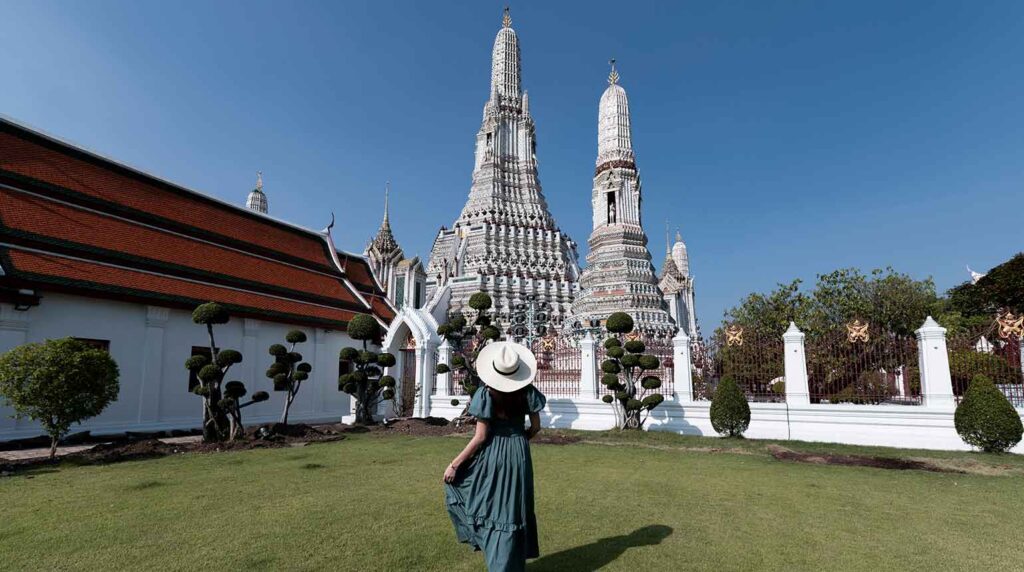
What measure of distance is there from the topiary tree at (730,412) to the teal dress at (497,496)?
29.4 feet

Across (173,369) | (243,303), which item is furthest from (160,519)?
(243,303)

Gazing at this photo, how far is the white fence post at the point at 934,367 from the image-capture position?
33.6 ft

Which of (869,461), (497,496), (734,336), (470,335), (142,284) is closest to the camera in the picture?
(497,496)

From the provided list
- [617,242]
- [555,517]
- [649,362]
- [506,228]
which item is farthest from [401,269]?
[555,517]

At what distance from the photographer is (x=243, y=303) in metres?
15.0

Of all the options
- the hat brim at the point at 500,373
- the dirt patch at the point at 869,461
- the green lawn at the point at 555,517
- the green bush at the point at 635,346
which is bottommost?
the dirt patch at the point at 869,461


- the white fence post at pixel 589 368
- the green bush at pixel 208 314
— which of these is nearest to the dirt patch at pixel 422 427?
the white fence post at pixel 589 368

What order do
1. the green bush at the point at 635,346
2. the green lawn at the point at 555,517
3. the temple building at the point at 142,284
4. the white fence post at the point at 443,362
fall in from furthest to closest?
1. the white fence post at the point at 443,362
2. the green bush at the point at 635,346
3. the temple building at the point at 142,284
4. the green lawn at the point at 555,517

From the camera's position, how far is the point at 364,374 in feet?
46.8

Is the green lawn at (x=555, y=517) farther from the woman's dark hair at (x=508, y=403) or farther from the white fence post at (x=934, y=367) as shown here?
the white fence post at (x=934, y=367)

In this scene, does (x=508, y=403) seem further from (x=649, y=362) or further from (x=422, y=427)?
(x=422, y=427)

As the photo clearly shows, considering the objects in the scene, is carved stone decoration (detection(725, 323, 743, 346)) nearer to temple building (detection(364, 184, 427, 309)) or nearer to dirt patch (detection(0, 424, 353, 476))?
dirt patch (detection(0, 424, 353, 476))

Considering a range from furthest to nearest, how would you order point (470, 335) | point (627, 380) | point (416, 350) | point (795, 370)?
point (416, 350), point (470, 335), point (627, 380), point (795, 370)

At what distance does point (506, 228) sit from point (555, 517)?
1350 inches
